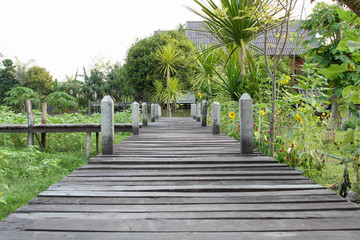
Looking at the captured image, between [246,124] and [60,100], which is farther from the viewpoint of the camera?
[60,100]

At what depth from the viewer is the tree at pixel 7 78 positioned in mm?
29042

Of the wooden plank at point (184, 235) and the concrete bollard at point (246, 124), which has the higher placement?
the concrete bollard at point (246, 124)

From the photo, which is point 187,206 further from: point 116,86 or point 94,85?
point 94,85

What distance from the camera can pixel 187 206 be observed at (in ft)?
6.83

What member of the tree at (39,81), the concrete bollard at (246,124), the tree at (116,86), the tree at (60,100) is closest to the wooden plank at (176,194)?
the concrete bollard at (246,124)

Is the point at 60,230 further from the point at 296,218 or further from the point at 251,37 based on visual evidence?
the point at 251,37

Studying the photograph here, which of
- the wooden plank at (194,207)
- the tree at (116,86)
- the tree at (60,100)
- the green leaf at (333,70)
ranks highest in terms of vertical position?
the tree at (116,86)

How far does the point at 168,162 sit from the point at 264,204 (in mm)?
1460

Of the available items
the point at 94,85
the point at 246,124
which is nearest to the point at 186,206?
the point at 246,124

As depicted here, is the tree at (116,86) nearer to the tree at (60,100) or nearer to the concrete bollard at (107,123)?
the tree at (60,100)

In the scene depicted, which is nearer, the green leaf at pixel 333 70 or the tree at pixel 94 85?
the green leaf at pixel 333 70

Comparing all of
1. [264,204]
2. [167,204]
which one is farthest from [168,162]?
[264,204]

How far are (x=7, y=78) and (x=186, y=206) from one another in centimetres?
3305

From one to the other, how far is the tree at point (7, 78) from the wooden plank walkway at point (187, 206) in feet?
101
